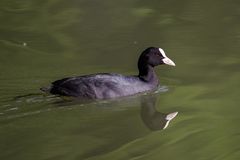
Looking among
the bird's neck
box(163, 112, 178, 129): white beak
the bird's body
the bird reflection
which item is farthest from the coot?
box(163, 112, 178, 129): white beak

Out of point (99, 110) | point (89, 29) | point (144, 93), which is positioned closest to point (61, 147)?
point (99, 110)

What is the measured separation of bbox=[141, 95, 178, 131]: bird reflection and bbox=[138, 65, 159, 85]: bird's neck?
0.47m

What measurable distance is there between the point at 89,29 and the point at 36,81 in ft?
13.4

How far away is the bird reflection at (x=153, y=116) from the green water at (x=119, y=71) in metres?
0.03

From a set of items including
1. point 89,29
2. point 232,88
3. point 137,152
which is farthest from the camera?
point 89,29

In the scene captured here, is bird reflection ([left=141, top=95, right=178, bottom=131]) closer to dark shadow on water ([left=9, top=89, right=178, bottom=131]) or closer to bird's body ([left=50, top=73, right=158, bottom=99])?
dark shadow on water ([left=9, top=89, right=178, bottom=131])

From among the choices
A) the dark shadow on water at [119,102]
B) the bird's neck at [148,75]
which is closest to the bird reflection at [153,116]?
the dark shadow on water at [119,102]

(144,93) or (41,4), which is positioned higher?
(41,4)

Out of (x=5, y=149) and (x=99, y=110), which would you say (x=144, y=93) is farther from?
(x=5, y=149)

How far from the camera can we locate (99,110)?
30.9 ft

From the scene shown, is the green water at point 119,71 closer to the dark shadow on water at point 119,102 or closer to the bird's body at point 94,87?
the dark shadow on water at point 119,102

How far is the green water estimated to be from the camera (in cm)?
802

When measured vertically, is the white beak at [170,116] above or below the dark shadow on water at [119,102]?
below

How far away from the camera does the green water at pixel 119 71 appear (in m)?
8.02
